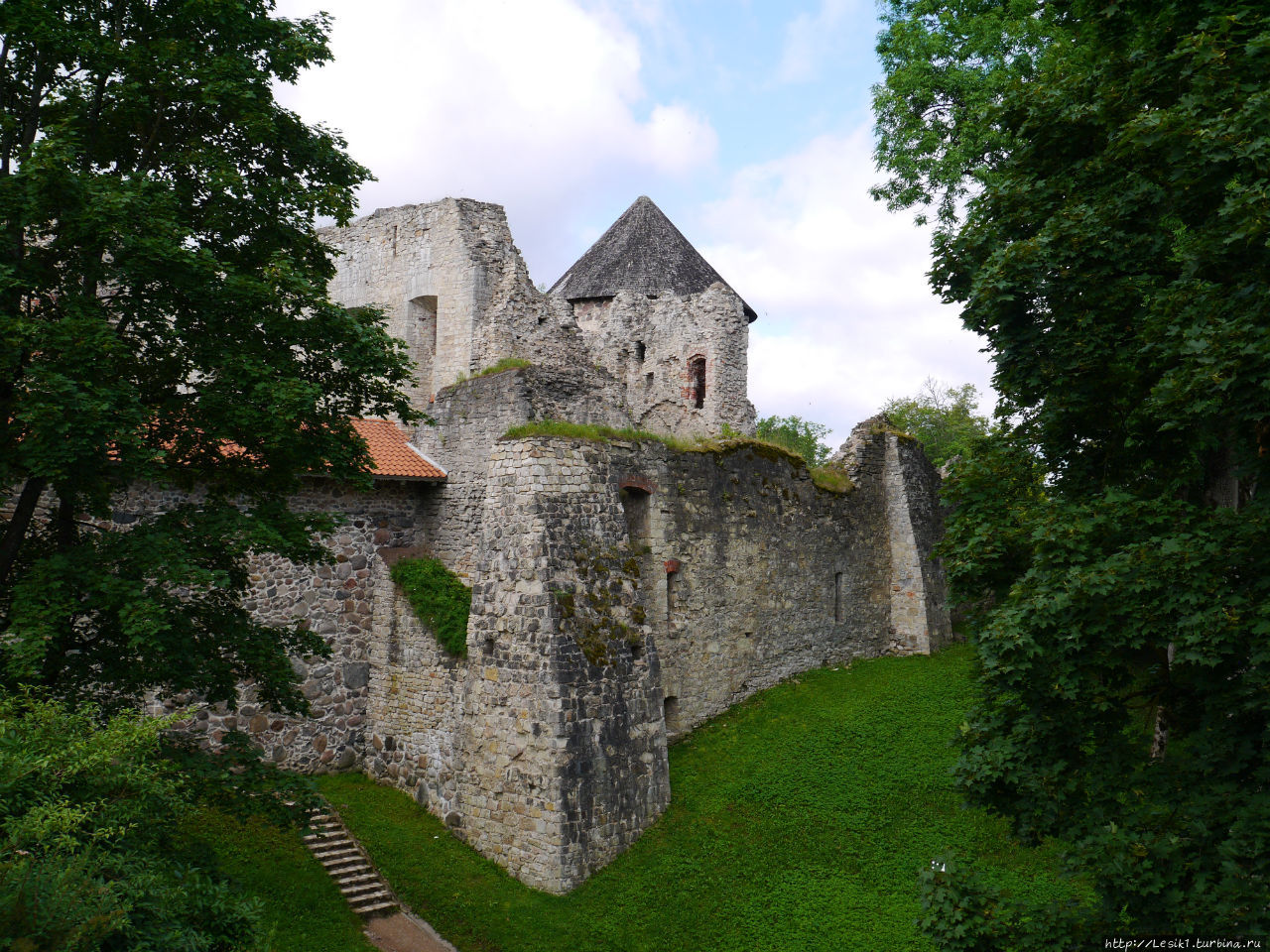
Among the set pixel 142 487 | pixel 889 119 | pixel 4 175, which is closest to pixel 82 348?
pixel 4 175

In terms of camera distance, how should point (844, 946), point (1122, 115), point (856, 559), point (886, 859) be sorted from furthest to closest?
point (856, 559) < point (886, 859) < point (844, 946) < point (1122, 115)

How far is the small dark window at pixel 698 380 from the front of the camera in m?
24.8

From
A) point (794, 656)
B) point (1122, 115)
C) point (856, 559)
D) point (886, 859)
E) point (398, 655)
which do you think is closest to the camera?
point (1122, 115)

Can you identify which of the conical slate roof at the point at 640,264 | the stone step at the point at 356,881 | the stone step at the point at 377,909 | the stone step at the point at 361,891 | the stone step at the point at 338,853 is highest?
the conical slate roof at the point at 640,264

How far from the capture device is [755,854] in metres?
12.4

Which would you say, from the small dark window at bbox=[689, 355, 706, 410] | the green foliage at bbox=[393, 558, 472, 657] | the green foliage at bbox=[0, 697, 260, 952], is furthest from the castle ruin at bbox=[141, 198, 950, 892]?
the small dark window at bbox=[689, 355, 706, 410]

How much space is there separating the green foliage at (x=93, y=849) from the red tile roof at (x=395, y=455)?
8.21 metres

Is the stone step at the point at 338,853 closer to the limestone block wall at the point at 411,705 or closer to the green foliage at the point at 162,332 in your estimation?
the limestone block wall at the point at 411,705

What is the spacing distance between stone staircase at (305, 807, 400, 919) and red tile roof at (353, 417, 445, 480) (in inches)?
234

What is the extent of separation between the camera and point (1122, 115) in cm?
788

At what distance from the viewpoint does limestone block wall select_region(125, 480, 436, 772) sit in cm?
1458

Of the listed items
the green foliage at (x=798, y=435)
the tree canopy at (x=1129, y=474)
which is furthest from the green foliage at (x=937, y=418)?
the tree canopy at (x=1129, y=474)

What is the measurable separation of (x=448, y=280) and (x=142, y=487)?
8.13 meters

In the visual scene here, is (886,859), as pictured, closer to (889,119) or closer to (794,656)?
(794,656)
